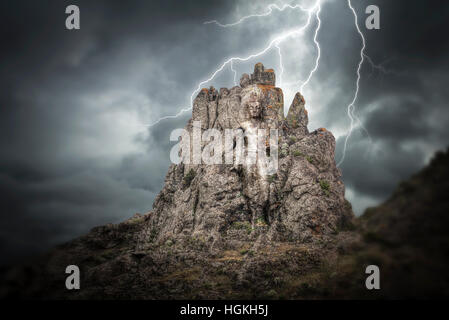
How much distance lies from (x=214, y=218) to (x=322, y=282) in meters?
21.0

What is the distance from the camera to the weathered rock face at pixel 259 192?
124 ft

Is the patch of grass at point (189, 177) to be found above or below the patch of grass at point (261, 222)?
above

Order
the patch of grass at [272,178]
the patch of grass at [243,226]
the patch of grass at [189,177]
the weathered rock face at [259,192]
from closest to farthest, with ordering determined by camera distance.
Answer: the weathered rock face at [259,192], the patch of grass at [243,226], the patch of grass at [272,178], the patch of grass at [189,177]

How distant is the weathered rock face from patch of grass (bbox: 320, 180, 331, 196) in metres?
0.16

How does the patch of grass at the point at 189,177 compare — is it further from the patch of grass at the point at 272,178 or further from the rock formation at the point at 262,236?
the patch of grass at the point at 272,178

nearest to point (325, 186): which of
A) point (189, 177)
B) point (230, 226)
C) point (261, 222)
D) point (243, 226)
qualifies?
point (261, 222)

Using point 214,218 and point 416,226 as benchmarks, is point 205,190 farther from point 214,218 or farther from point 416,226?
point 416,226

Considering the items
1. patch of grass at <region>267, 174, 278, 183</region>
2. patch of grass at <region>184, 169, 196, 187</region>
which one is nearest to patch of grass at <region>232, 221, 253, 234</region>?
patch of grass at <region>267, 174, 278, 183</region>

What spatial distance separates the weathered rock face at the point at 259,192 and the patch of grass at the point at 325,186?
0.16 meters

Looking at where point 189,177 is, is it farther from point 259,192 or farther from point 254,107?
point 254,107

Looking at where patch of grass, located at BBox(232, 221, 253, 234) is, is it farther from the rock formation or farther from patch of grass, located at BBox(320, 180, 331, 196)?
patch of grass, located at BBox(320, 180, 331, 196)

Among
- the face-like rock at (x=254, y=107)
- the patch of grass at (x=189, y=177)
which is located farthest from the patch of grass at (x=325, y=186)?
the patch of grass at (x=189, y=177)

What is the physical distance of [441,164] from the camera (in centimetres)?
1391
